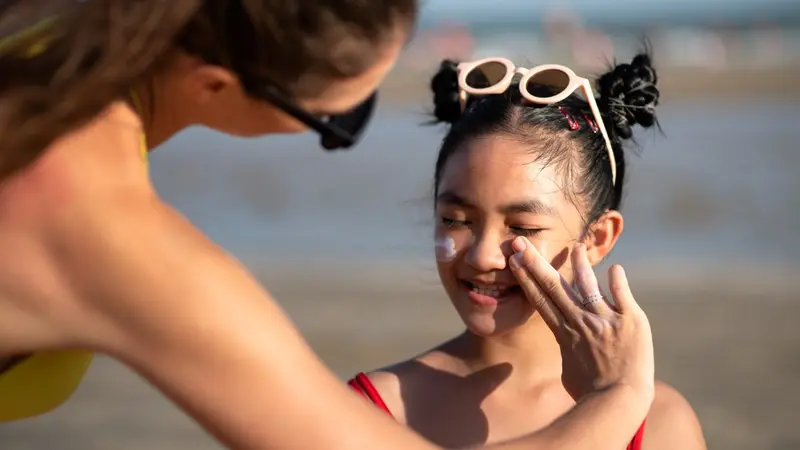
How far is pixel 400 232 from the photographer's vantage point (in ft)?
41.2

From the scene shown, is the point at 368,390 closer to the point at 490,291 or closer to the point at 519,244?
the point at 490,291

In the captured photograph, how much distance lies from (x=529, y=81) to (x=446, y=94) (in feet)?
1.03

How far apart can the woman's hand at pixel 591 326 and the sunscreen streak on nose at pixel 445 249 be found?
27 cm

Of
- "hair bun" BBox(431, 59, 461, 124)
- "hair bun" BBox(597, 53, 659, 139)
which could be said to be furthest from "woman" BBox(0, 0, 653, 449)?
"hair bun" BBox(597, 53, 659, 139)

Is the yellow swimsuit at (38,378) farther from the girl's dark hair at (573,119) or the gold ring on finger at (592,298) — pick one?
the girl's dark hair at (573,119)

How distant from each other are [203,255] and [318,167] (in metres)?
14.8

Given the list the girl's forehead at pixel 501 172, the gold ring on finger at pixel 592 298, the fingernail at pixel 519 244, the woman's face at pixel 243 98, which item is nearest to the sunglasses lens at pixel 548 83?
the girl's forehead at pixel 501 172

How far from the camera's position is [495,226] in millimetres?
3242

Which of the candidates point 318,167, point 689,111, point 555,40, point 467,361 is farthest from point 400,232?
point 555,40

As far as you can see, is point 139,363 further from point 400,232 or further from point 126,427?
point 400,232

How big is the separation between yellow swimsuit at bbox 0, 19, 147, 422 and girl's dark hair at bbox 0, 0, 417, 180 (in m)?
0.13

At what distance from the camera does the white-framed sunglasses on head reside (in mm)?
3424

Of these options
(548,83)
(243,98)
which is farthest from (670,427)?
(243,98)

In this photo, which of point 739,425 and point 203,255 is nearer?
point 203,255
